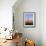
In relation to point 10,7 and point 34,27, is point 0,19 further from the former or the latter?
point 34,27

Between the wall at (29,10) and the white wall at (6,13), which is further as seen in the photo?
the wall at (29,10)

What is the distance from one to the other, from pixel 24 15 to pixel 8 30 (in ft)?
5.58

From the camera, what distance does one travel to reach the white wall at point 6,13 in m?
4.50

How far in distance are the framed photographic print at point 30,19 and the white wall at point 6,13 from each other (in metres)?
1.46

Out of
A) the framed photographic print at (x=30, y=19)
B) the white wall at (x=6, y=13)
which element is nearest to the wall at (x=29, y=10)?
the framed photographic print at (x=30, y=19)

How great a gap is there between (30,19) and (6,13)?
5.51ft

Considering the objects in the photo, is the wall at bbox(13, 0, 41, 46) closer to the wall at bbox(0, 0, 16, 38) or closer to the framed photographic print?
the framed photographic print

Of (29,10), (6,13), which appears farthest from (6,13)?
(29,10)

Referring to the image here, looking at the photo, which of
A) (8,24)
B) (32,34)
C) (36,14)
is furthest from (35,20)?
(8,24)

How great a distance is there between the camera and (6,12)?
452cm

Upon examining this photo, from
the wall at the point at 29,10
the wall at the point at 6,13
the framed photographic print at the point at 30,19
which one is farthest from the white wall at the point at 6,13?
the framed photographic print at the point at 30,19

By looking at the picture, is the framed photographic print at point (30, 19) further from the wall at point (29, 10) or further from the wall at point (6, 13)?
the wall at point (6, 13)

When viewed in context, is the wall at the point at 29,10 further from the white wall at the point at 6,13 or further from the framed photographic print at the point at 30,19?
the white wall at the point at 6,13

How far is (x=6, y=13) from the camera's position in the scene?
178 inches
